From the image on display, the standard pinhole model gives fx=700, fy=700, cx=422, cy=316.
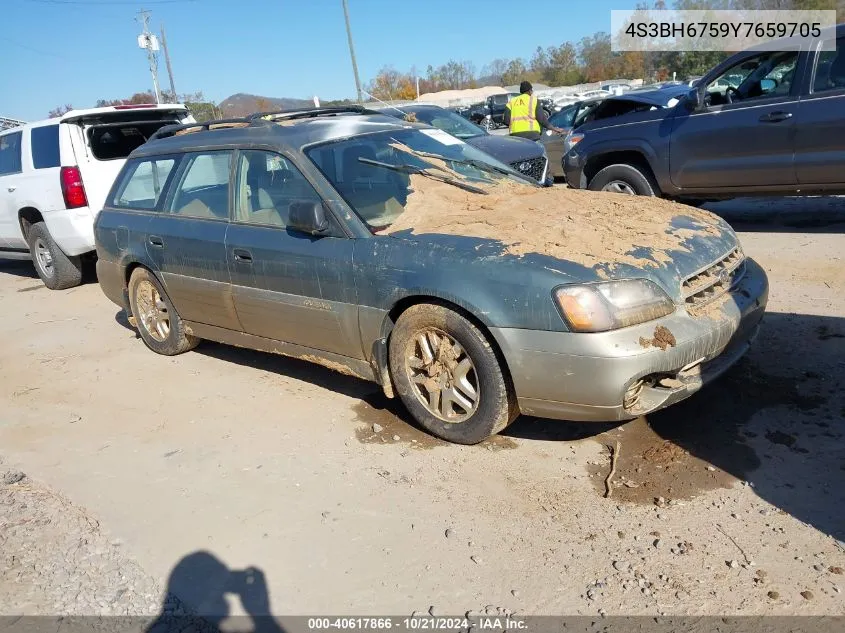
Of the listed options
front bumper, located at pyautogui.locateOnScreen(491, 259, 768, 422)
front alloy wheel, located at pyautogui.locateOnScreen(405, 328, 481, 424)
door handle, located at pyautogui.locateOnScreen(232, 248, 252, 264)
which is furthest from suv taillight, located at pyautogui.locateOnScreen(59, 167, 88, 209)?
front bumper, located at pyautogui.locateOnScreen(491, 259, 768, 422)

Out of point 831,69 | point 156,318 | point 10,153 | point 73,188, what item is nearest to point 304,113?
point 156,318

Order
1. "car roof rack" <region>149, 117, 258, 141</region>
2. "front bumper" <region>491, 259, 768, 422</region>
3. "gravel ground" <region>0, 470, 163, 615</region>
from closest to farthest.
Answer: "gravel ground" <region>0, 470, 163, 615</region>, "front bumper" <region>491, 259, 768, 422</region>, "car roof rack" <region>149, 117, 258, 141</region>

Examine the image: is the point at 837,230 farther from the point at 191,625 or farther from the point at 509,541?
the point at 191,625

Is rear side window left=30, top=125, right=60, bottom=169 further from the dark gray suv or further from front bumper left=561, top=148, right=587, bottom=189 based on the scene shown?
the dark gray suv

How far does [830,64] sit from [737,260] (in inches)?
157

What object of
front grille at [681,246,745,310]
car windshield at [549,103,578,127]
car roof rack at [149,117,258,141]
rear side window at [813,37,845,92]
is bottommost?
front grille at [681,246,745,310]

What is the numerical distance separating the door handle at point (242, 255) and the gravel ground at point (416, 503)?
0.95 metres

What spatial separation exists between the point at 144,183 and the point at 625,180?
5.32 m

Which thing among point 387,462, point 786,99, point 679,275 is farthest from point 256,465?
point 786,99

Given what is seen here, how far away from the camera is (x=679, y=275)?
11.1ft

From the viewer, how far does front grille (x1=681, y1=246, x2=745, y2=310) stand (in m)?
3.41

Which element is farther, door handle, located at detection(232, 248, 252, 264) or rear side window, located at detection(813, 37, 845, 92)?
rear side window, located at detection(813, 37, 845, 92)

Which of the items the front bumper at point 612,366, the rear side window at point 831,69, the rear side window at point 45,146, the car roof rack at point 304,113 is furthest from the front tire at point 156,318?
the rear side window at point 831,69

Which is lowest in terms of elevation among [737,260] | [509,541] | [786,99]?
[509,541]
